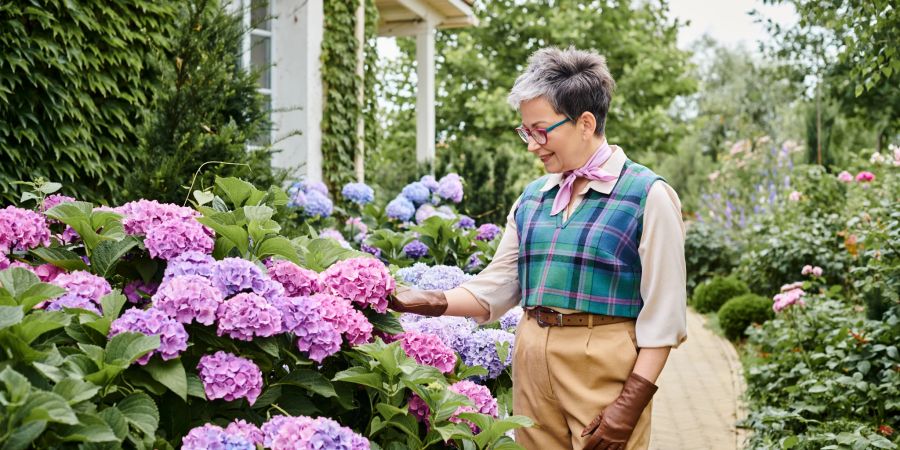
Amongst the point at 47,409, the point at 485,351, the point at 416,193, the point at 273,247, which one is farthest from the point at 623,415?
the point at 416,193

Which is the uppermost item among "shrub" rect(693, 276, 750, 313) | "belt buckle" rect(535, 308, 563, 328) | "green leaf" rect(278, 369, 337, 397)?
"belt buckle" rect(535, 308, 563, 328)

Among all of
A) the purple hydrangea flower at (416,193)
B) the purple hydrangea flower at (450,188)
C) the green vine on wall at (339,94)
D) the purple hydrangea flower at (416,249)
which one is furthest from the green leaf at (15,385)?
the green vine on wall at (339,94)

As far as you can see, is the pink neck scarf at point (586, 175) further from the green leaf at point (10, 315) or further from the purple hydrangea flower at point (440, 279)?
the green leaf at point (10, 315)

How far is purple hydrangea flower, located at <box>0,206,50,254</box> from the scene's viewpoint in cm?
201

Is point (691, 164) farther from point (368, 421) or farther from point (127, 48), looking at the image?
point (368, 421)

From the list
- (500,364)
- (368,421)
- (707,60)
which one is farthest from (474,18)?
(707,60)

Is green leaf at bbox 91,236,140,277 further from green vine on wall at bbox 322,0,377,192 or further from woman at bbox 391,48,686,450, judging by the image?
green vine on wall at bbox 322,0,377,192

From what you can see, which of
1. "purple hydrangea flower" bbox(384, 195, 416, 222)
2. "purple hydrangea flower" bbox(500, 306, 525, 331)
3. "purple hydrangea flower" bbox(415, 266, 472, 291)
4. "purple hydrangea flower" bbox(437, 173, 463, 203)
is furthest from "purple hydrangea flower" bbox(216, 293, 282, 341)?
"purple hydrangea flower" bbox(437, 173, 463, 203)

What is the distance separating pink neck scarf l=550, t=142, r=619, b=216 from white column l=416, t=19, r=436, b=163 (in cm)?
695

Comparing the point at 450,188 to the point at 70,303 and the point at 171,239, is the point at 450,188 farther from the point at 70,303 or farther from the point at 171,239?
the point at 70,303

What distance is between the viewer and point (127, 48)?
480 cm

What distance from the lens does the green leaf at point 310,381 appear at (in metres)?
1.91

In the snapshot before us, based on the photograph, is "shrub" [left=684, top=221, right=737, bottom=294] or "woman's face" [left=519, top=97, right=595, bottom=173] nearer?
"woman's face" [left=519, top=97, right=595, bottom=173]

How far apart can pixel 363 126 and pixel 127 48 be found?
3149mm
